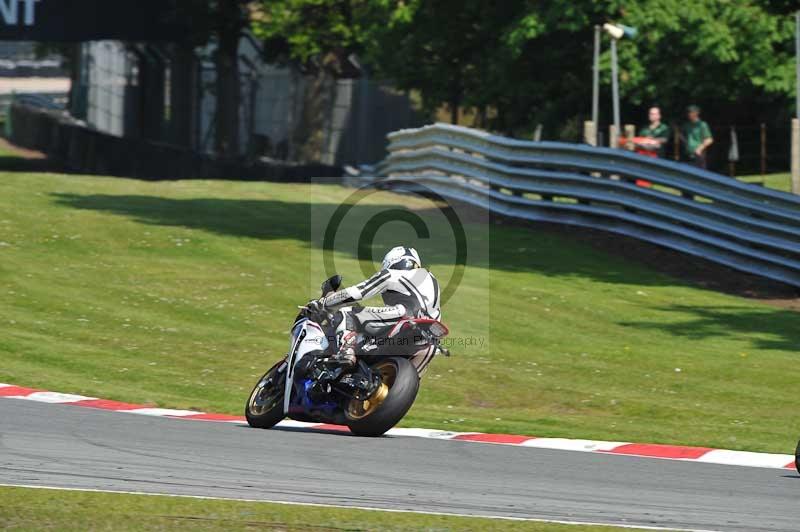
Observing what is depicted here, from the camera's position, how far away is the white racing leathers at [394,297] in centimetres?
1045

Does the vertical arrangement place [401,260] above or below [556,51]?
below

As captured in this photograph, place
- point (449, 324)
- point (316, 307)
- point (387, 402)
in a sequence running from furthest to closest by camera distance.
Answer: point (449, 324) → point (316, 307) → point (387, 402)

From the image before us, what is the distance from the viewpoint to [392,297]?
10.5 metres

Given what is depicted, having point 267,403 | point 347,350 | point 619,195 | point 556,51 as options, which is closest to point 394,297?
point 347,350

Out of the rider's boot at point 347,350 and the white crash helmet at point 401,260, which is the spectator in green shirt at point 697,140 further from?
the rider's boot at point 347,350

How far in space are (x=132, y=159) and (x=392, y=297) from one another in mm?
32766

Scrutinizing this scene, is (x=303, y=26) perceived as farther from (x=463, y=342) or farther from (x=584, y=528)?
(x=584, y=528)

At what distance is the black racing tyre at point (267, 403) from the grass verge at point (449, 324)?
107 cm

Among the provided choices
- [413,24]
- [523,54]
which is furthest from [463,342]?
[413,24]

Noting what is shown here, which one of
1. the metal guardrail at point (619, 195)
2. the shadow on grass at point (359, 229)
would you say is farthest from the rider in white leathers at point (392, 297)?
the metal guardrail at point (619, 195)

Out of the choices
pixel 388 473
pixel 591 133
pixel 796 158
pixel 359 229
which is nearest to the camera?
pixel 388 473

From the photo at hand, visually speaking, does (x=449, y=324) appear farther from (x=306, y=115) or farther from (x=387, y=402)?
(x=306, y=115)

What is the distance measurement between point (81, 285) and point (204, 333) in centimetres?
261

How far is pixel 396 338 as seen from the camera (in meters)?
10.5
